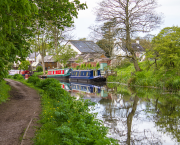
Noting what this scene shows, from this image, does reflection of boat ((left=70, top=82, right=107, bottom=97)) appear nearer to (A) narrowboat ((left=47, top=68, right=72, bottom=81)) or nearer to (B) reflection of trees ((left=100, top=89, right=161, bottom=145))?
(B) reflection of trees ((left=100, top=89, right=161, bottom=145))

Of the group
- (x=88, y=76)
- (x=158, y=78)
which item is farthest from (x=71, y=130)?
(x=88, y=76)

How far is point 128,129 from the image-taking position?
7730mm

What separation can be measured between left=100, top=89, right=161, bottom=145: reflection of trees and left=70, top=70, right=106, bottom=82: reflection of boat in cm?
1719

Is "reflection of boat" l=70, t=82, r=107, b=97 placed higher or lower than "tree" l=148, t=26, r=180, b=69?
lower

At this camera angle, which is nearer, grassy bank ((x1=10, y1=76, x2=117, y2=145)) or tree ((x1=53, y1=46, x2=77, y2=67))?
grassy bank ((x1=10, y1=76, x2=117, y2=145))

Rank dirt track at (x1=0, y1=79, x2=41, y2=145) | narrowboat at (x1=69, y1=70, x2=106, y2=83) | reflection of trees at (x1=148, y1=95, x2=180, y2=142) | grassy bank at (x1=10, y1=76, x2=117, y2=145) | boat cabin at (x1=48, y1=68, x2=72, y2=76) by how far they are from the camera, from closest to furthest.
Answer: grassy bank at (x1=10, y1=76, x2=117, y2=145), dirt track at (x1=0, y1=79, x2=41, y2=145), reflection of trees at (x1=148, y1=95, x2=180, y2=142), narrowboat at (x1=69, y1=70, x2=106, y2=83), boat cabin at (x1=48, y1=68, x2=72, y2=76)

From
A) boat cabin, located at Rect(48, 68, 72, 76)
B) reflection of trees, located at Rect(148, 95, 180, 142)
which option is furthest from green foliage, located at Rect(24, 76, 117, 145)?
boat cabin, located at Rect(48, 68, 72, 76)

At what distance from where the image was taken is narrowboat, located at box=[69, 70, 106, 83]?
28947mm

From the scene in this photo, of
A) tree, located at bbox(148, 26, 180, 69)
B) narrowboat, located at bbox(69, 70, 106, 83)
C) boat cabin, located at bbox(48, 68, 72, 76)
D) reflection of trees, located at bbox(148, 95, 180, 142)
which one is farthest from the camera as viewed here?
boat cabin, located at bbox(48, 68, 72, 76)

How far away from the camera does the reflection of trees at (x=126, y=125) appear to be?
6730 mm

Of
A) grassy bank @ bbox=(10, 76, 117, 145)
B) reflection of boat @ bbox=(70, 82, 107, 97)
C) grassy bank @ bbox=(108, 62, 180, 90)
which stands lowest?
reflection of boat @ bbox=(70, 82, 107, 97)

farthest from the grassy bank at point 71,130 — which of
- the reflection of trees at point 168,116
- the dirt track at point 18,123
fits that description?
the reflection of trees at point 168,116

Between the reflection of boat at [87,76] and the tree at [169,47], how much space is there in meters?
10.8

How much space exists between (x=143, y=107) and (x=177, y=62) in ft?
24.8
